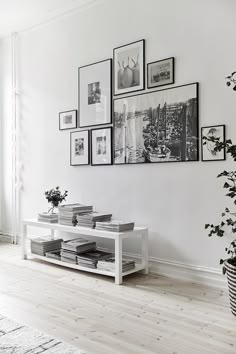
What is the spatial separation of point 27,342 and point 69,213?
165cm

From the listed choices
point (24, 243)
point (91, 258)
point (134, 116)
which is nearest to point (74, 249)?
point (91, 258)

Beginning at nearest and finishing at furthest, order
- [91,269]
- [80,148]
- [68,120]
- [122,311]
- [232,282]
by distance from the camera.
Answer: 1. [232,282]
2. [122,311]
3. [91,269]
4. [80,148]
5. [68,120]

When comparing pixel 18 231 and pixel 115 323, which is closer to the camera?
pixel 115 323

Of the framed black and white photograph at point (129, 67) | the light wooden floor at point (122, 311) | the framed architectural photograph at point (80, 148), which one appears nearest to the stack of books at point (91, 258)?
the light wooden floor at point (122, 311)

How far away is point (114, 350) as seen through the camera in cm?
190

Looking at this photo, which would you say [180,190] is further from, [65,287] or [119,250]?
[65,287]

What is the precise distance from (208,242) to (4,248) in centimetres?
259

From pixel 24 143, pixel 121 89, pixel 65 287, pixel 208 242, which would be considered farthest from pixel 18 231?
pixel 208 242

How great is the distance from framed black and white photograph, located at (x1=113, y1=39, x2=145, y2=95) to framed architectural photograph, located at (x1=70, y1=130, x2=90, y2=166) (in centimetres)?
61

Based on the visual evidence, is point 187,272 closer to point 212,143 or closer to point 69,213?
point 212,143

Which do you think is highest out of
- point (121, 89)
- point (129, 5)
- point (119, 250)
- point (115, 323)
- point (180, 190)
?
point (129, 5)

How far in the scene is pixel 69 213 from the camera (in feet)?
11.6

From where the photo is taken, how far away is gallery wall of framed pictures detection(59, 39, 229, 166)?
10.2 feet

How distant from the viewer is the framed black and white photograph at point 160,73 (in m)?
3.21
